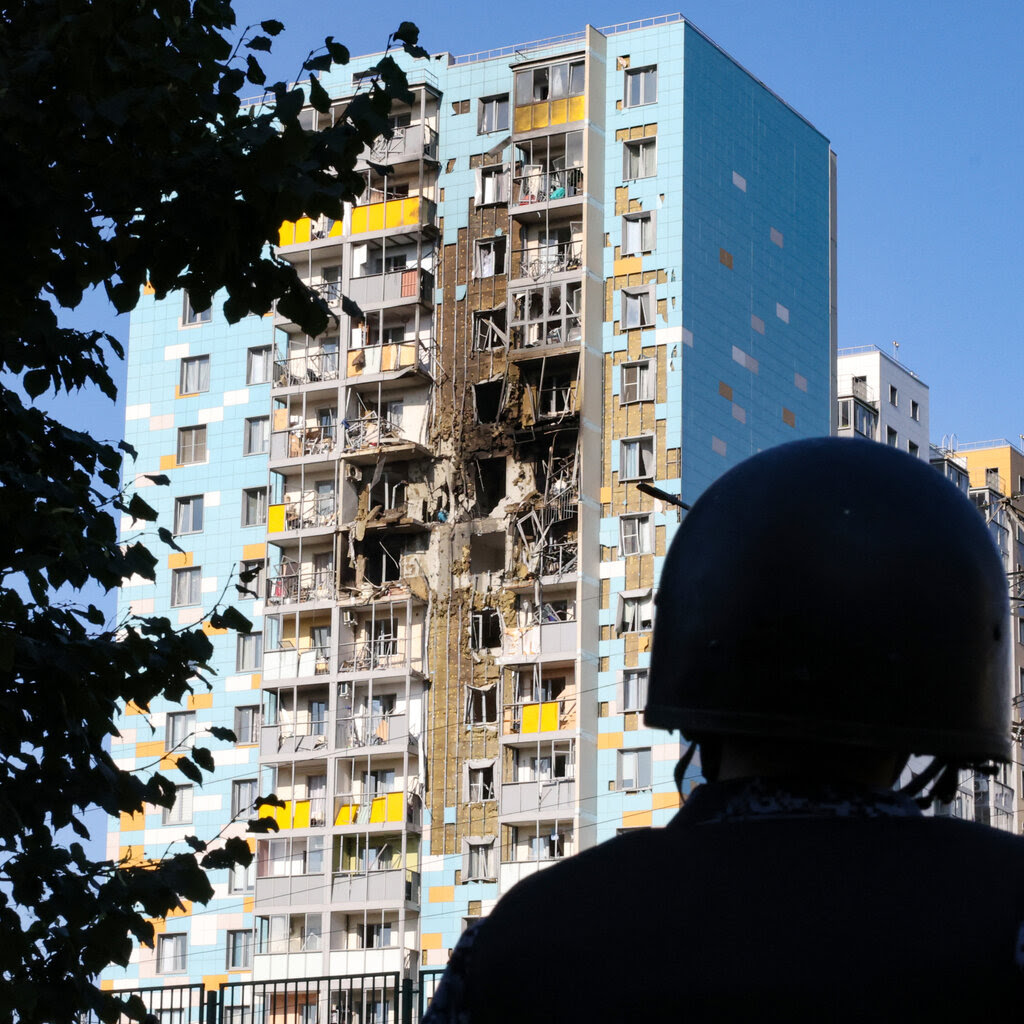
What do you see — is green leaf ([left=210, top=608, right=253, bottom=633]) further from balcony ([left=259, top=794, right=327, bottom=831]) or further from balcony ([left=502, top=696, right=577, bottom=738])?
balcony ([left=259, top=794, right=327, bottom=831])

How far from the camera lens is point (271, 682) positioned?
5784cm

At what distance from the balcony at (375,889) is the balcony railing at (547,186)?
19.0 meters

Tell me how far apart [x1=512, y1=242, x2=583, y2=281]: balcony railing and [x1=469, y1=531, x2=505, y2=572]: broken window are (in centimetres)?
737

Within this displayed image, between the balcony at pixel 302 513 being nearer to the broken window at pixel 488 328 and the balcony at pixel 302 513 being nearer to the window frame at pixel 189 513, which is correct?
the window frame at pixel 189 513

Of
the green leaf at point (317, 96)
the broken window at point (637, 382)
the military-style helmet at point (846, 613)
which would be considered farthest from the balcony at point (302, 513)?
the military-style helmet at point (846, 613)

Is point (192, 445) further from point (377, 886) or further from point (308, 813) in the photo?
point (377, 886)

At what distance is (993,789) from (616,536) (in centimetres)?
2664

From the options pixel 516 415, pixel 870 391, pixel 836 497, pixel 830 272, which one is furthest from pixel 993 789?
pixel 836 497

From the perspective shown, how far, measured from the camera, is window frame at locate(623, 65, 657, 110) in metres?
56.7

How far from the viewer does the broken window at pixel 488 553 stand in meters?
56.5

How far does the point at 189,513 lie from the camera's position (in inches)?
2443

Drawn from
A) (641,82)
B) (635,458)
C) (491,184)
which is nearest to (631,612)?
(635,458)

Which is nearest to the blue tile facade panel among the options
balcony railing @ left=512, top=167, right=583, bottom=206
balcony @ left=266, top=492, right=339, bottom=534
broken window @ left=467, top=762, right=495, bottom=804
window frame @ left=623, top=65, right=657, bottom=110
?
balcony @ left=266, top=492, right=339, bottom=534

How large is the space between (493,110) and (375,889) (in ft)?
74.3
